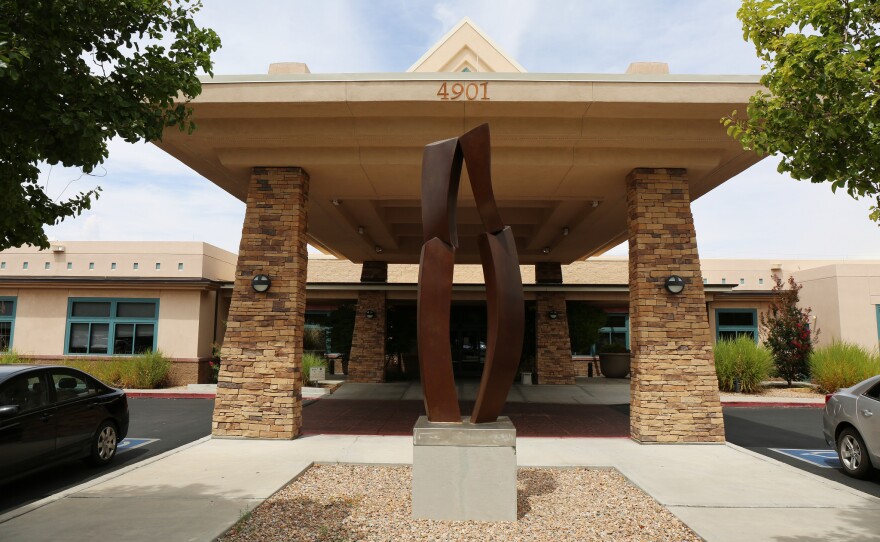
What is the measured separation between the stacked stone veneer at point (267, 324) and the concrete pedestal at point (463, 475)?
4.19 m

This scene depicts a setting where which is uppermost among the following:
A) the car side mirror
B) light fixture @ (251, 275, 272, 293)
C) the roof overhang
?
the roof overhang

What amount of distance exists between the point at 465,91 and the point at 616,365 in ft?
55.0

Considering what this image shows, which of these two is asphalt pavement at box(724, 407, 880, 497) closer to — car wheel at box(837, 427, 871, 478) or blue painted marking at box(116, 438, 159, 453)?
car wheel at box(837, 427, 871, 478)

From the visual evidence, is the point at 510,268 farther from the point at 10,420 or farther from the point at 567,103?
the point at 10,420

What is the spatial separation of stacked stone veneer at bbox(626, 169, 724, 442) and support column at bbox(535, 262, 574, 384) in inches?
390

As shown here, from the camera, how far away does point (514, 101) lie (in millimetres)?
7934

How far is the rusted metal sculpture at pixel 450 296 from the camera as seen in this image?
18.2 ft

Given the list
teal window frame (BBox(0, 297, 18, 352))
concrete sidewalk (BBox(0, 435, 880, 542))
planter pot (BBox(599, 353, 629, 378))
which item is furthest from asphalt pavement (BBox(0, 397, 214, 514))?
planter pot (BBox(599, 353, 629, 378))

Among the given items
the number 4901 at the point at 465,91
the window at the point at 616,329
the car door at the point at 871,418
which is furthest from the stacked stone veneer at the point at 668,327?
the window at the point at 616,329

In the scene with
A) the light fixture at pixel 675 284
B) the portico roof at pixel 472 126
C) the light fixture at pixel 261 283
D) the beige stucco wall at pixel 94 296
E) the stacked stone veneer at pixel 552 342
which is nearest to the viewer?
the portico roof at pixel 472 126

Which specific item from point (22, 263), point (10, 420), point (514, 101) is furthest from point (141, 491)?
point (22, 263)

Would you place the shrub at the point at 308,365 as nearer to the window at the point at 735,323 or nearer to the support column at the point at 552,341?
the support column at the point at 552,341

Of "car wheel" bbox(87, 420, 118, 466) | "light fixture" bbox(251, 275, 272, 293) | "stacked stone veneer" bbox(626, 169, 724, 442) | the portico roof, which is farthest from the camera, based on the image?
"light fixture" bbox(251, 275, 272, 293)

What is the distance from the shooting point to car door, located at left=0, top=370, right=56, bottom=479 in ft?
19.6
